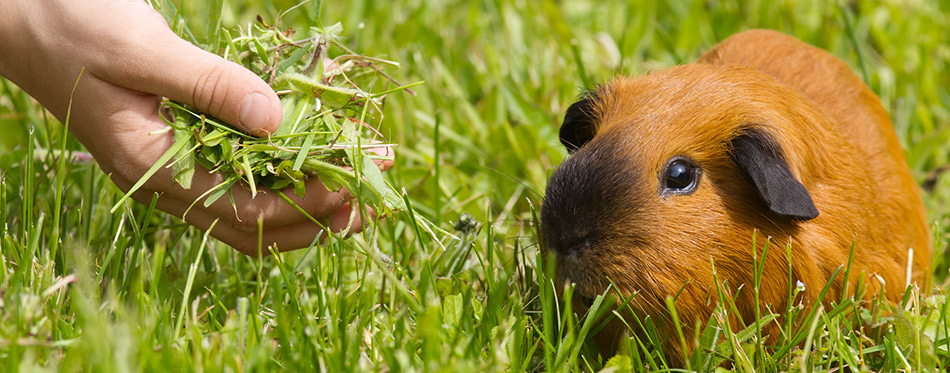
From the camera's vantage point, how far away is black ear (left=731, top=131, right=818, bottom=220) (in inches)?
108

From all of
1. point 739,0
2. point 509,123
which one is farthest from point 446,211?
point 739,0

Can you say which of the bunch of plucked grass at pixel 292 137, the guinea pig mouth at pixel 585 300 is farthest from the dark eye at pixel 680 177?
the bunch of plucked grass at pixel 292 137

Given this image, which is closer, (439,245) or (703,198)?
(703,198)

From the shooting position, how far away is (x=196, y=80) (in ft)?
8.63

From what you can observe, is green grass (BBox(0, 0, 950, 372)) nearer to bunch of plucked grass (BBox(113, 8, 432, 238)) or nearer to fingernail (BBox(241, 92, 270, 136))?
bunch of plucked grass (BBox(113, 8, 432, 238))

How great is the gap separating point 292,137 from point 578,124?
1173 mm

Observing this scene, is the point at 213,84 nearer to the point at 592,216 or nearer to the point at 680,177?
the point at 592,216

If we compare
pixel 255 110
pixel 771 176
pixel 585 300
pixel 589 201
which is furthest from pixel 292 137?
pixel 771 176

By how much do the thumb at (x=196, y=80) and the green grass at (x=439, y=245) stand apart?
458 mm

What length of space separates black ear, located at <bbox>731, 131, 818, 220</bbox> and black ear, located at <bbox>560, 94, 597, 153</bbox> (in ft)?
2.01

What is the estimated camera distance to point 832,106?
12.0ft

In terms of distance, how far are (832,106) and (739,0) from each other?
10.7 ft

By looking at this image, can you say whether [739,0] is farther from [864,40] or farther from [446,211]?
[446,211]

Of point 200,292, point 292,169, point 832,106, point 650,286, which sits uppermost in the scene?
point 832,106
